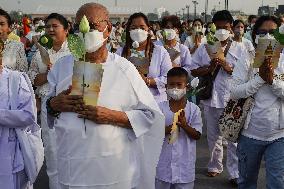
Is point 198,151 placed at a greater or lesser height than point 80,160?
lesser


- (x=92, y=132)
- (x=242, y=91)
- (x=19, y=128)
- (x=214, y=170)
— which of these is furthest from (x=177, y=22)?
(x=92, y=132)

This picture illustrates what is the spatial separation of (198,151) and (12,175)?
439 centimetres

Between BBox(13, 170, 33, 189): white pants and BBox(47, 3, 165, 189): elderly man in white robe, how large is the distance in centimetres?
66

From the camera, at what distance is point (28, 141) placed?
381cm

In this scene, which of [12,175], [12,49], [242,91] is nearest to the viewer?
[12,175]

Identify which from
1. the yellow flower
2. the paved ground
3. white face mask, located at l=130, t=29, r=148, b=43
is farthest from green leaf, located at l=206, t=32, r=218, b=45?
the yellow flower

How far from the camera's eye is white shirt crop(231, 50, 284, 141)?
433 cm

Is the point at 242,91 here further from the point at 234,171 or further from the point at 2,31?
the point at 2,31

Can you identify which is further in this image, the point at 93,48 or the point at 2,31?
the point at 2,31

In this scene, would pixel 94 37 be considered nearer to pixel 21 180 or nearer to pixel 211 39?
pixel 21 180

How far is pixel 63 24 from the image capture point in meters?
5.76

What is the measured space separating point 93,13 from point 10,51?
272cm

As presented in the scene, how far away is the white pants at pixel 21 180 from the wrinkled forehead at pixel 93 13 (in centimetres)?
131

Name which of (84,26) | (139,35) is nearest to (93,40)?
(84,26)
